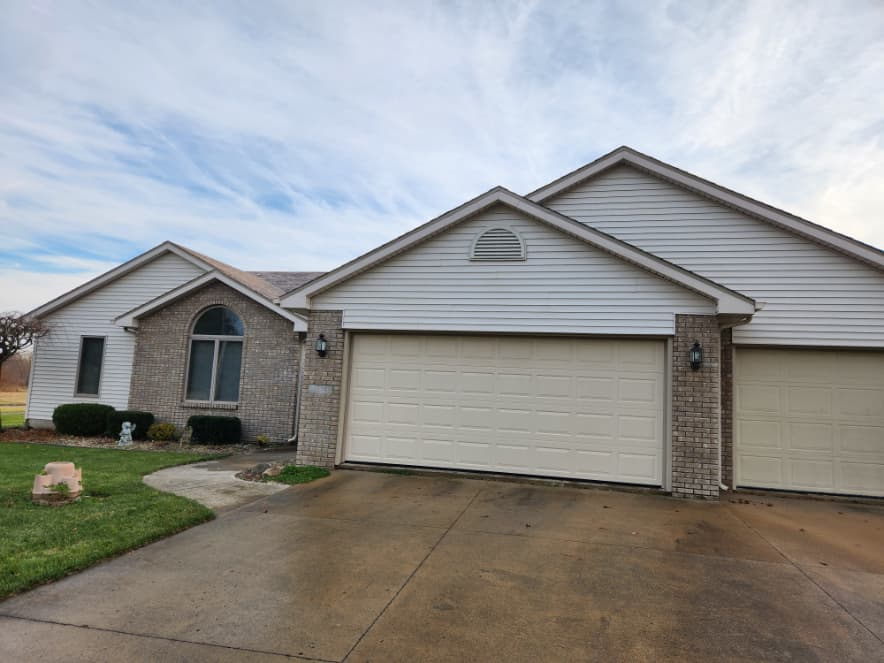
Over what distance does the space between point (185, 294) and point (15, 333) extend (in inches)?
177

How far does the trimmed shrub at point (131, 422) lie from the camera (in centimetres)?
1295

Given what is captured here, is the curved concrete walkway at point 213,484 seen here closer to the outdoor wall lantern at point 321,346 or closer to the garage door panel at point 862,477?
the outdoor wall lantern at point 321,346

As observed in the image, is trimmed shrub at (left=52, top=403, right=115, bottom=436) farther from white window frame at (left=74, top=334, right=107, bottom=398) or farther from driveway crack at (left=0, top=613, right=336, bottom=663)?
driveway crack at (left=0, top=613, right=336, bottom=663)

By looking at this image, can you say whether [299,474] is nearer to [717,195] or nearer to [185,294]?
[185,294]

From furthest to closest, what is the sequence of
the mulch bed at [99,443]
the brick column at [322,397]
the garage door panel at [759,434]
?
1. the mulch bed at [99,443]
2. the brick column at [322,397]
3. the garage door panel at [759,434]

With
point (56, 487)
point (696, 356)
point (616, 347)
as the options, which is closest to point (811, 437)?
point (696, 356)

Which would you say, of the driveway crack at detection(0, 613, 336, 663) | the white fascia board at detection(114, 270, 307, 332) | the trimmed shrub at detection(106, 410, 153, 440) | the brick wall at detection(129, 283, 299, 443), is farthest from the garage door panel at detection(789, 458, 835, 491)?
the trimmed shrub at detection(106, 410, 153, 440)

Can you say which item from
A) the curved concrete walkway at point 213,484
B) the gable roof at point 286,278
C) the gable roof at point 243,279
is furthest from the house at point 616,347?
the gable roof at point 286,278

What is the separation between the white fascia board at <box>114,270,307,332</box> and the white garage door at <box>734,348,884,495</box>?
10136mm

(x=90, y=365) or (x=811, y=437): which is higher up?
(x=90, y=365)

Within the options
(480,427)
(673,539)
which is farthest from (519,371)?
(673,539)

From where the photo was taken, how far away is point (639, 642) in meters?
3.45

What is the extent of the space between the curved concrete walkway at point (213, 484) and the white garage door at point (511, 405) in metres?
1.87

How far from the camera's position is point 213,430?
1241 cm
